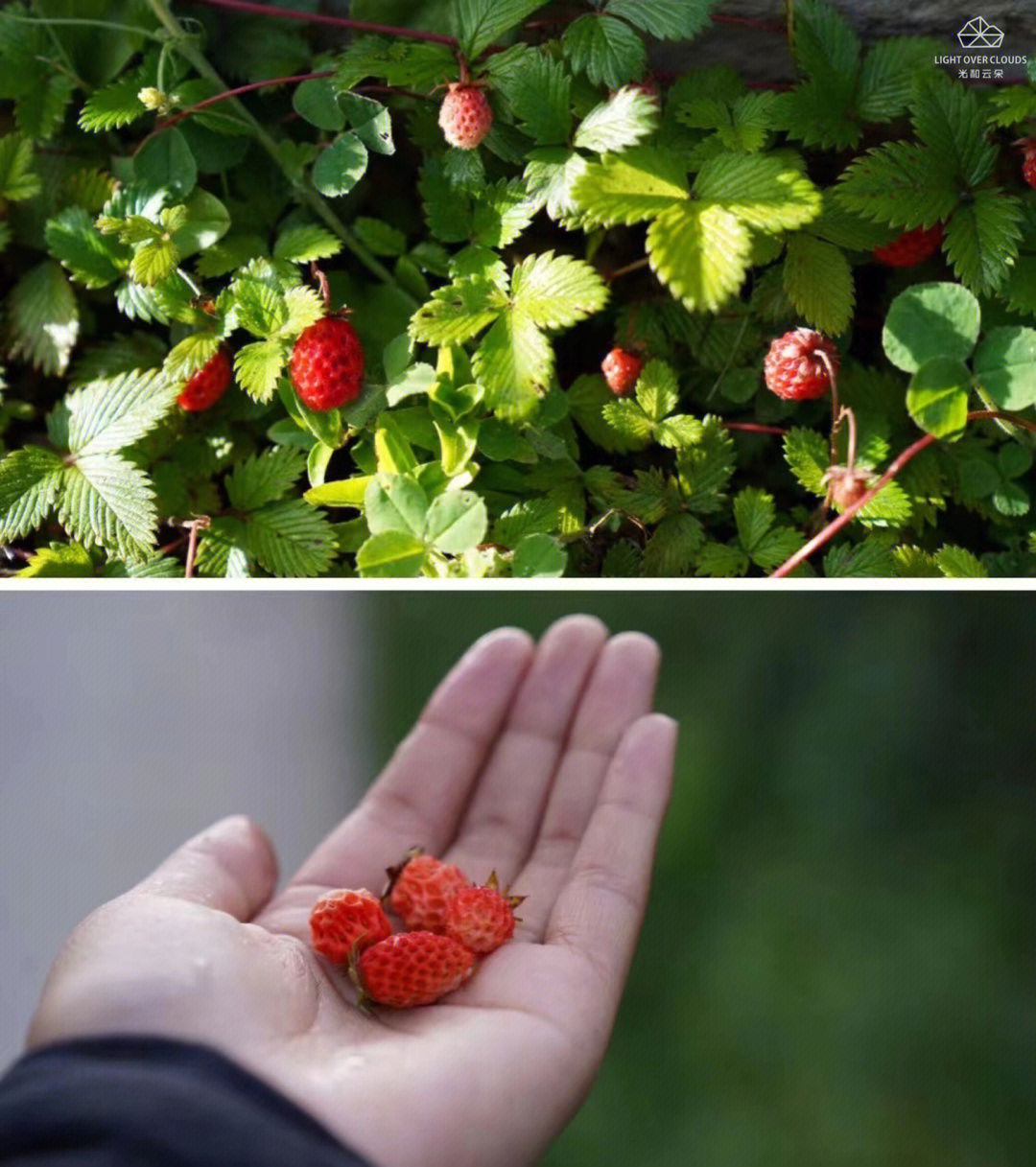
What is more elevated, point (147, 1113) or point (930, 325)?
point (930, 325)

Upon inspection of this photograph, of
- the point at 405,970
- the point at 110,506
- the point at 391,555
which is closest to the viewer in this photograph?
the point at 405,970

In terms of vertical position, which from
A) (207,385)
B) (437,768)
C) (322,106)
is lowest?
(437,768)

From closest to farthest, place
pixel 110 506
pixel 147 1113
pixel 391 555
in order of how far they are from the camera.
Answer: pixel 147 1113 → pixel 391 555 → pixel 110 506

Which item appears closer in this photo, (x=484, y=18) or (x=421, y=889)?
(x=421, y=889)

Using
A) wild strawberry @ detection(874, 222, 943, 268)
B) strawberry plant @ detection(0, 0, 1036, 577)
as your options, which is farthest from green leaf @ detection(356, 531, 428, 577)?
wild strawberry @ detection(874, 222, 943, 268)

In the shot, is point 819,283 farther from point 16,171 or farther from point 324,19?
point 16,171

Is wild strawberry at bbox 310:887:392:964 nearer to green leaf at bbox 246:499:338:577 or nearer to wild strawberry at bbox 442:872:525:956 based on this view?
wild strawberry at bbox 442:872:525:956

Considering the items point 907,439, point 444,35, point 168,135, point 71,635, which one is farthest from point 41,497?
point 907,439

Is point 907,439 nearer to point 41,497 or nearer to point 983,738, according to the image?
point 983,738

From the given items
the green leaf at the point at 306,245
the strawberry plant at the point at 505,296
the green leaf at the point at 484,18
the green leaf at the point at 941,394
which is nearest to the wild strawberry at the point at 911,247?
the strawberry plant at the point at 505,296

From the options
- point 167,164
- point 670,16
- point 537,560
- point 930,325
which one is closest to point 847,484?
point 930,325
